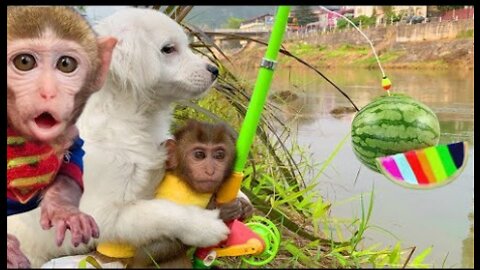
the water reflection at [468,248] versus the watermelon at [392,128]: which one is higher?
the watermelon at [392,128]

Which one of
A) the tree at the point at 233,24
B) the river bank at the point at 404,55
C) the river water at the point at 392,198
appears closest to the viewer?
the river water at the point at 392,198

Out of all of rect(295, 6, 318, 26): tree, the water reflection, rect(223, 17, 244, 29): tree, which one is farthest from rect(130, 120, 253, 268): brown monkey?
rect(223, 17, 244, 29): tree

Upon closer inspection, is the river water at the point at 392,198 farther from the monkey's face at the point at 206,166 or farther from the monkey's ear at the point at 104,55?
the monkey's ear at the point at 104,55

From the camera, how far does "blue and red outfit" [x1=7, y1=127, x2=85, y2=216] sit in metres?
0.93

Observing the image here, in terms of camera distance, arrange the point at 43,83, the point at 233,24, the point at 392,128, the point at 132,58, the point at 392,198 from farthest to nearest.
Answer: the point at 233,24, the point at 392,198, the point at 392,128, the point at 132,58, the point at 43,83

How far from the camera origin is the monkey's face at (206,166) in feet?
3.44

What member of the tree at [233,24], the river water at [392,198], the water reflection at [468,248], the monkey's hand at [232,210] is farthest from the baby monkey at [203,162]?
the tree at [233,24]

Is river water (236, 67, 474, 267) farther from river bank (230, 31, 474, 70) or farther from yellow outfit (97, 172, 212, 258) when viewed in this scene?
river bank (230, 31, 474, 70)

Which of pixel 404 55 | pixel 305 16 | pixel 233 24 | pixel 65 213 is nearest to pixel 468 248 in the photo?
pixel 305 16

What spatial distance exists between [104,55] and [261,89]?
258mm

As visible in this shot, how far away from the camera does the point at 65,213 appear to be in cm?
94

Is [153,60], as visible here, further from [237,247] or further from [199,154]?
[237,247]

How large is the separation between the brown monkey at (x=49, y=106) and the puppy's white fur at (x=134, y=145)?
0.16 feet

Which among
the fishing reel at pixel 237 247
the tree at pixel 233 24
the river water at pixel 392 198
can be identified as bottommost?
the river water at pixel 392 198
